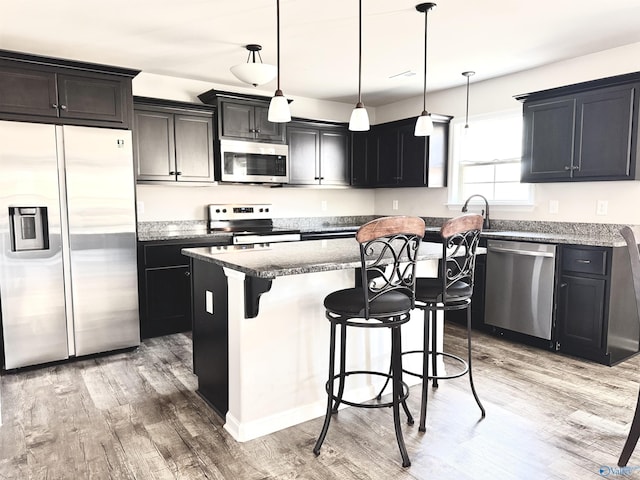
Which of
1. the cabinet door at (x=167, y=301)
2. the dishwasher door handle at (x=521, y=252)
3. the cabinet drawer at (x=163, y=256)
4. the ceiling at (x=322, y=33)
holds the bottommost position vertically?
the cabinet door at (x=167, y=301)

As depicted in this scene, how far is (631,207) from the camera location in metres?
3.64

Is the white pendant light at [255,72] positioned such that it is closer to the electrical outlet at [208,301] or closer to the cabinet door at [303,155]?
the electrical outlet at [208,301]

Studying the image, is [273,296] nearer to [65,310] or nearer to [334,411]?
[334,411]

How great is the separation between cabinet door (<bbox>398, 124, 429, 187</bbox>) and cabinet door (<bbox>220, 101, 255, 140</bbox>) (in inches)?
70.0

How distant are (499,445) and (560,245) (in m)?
1.93

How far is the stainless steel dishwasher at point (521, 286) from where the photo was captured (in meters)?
3.63

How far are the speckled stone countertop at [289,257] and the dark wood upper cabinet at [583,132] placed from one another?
1.70 meters

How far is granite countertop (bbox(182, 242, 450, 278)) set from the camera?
199 cm

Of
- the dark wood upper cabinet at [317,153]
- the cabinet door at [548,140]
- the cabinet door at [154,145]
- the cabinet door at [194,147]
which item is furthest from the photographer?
the dark wood upper cabinet at [317,153]

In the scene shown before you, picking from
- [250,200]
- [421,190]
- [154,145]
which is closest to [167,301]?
[154,145]

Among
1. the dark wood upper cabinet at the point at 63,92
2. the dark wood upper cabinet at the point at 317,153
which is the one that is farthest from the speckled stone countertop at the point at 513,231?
the dark wood upper cabinet at the point at 63,92

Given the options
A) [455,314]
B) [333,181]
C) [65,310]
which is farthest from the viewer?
[333,181]

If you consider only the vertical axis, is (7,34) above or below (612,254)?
above

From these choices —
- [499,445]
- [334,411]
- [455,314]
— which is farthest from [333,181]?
[499,445]
